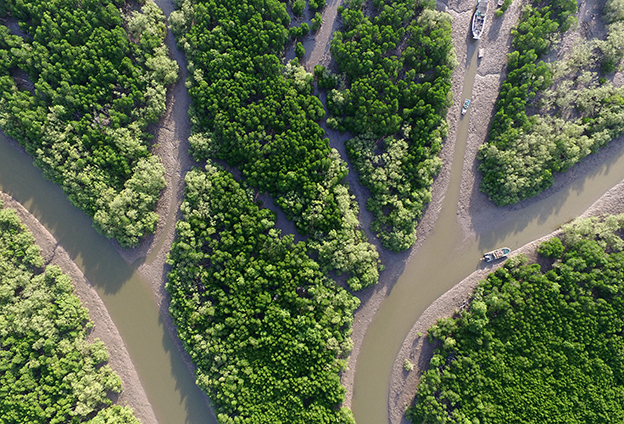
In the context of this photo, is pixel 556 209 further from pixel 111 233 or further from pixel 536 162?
pixel 111 233

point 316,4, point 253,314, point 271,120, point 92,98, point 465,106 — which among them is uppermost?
point 316,4

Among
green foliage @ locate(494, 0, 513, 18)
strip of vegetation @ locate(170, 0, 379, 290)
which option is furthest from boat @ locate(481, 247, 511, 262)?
green foliage @ locate(494, 0, 513, 18)

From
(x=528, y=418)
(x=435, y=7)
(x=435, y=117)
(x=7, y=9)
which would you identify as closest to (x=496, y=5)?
(x=435, y=7)

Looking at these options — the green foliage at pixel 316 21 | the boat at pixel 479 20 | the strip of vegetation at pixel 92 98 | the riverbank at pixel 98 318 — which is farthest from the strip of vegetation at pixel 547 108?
the riverbank at pixel 98 318

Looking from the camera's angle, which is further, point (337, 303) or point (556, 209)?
point (556, 209)

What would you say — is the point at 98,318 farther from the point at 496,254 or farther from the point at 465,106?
the point at 465,106

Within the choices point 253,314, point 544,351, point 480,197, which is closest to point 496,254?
point 480,197

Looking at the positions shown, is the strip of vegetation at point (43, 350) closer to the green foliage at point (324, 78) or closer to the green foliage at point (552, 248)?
the green foliage at point (324, 78)
